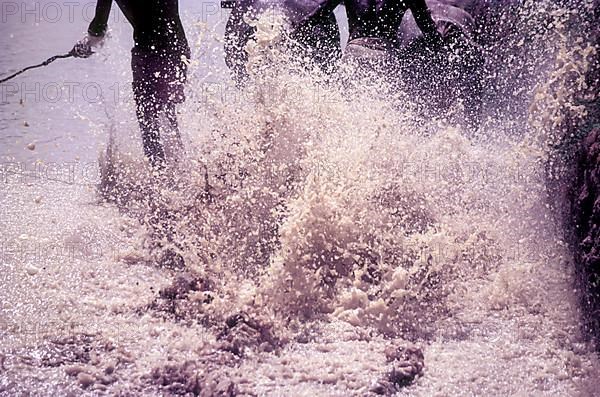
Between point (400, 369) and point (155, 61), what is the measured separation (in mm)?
2162

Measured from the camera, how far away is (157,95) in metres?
A: 3.53

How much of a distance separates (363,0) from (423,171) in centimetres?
134

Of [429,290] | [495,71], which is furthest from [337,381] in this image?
[495,71]

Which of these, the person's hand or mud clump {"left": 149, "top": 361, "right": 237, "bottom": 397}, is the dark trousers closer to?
the person's hand

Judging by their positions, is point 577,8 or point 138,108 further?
point 138,108

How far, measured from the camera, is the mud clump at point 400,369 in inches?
77.2

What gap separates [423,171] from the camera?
319 cm

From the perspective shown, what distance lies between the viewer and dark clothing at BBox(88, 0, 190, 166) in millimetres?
3281

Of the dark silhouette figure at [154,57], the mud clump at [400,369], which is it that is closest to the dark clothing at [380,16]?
the dark silhouette figure at [154,57]

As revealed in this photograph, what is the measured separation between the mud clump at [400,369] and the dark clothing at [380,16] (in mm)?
2270

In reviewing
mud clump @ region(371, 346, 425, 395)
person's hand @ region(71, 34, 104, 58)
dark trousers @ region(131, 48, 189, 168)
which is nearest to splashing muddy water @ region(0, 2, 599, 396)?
mud clump @ region(371, 346, 425, 395)

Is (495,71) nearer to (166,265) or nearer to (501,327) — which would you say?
(501,327)

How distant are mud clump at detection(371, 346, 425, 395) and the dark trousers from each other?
189 centimetres

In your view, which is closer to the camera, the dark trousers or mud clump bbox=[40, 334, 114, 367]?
mud clump bbox=[40, 334, 114, 367]
